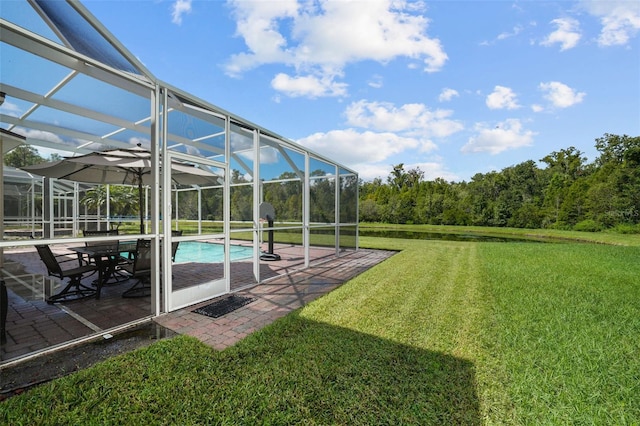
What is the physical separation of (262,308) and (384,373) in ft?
7.10

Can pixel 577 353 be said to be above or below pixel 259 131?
below

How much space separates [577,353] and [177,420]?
3.74 metres

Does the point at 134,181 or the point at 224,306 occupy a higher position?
the point at 134,181

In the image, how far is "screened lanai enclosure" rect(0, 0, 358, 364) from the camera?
297 centimetres

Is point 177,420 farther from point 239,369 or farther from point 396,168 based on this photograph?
point 396,168

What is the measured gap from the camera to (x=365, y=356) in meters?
2.74

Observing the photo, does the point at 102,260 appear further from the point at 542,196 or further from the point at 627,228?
Answer: the point at 542,196

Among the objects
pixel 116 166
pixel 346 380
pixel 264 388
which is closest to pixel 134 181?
pixel 116 166

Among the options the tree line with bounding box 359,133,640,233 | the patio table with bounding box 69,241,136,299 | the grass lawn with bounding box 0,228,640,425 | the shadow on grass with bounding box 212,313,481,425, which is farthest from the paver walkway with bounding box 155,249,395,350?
the tree line with bounding box 359,133,640,233

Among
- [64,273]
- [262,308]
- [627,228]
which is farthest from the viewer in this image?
[627,228]

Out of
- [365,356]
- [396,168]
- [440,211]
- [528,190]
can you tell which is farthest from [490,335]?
[396,168]

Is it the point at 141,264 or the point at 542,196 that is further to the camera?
the point at 542,196

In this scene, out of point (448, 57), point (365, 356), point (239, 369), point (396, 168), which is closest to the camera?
point (239, 369)

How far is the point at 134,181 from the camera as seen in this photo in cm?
645
